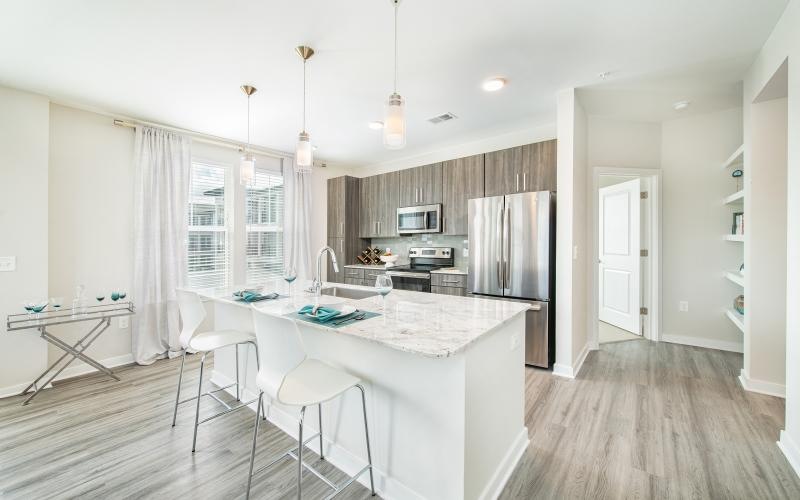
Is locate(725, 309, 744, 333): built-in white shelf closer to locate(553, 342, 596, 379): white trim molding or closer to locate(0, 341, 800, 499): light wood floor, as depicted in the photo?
locate(0, 341, 800, 499): light wood floor

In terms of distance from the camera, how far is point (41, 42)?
2188 mm

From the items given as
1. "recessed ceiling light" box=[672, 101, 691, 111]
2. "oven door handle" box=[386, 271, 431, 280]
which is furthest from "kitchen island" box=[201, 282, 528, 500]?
"recessed ceiling light" box=[672, 101, 691, 111]

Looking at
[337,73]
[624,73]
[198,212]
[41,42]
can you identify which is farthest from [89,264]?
[624,73]

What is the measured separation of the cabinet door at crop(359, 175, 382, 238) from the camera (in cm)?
524

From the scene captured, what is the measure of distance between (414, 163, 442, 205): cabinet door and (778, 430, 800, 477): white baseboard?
352cm

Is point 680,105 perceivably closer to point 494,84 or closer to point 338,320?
point 494,84

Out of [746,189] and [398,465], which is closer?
[398,465]

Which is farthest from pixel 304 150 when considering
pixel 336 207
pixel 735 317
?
pixel 735 317

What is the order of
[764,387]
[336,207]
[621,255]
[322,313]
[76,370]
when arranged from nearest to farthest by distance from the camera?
[322,313]
[764,387]
[76,370]
[621,255]
[336,207]

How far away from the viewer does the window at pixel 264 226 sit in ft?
15.0

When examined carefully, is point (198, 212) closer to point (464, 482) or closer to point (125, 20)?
point (125, 20)

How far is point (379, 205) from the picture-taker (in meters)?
5.20

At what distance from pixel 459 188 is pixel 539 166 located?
3.39 ft

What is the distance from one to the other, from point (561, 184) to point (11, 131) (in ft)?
16.0
